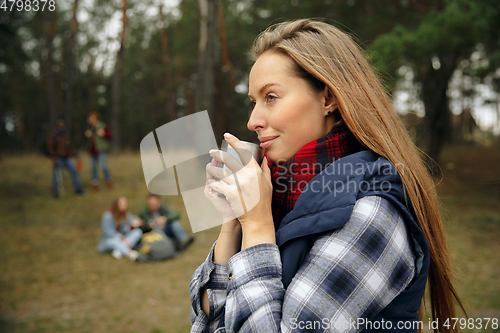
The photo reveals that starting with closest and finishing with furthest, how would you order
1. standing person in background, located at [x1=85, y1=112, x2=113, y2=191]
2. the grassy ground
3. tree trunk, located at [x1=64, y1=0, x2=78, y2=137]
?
the grassy ground
standing person in background, located at [x1=85, y1=112, x2=113, y2=191]
tree trunk, located at [x1=64, y1=0, x2=78, y2=137]

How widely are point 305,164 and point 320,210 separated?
0.20m

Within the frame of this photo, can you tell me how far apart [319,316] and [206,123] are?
2.36 ft

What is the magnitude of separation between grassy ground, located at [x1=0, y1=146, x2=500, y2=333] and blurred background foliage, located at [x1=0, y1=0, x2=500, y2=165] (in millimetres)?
2417

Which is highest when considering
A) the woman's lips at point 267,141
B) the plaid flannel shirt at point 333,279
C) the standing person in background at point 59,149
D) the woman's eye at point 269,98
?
the standing person in background at point 59,149

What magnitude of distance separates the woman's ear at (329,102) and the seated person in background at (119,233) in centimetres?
582

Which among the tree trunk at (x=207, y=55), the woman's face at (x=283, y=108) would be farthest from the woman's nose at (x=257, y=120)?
the tree trunk at (x=207, y=55)

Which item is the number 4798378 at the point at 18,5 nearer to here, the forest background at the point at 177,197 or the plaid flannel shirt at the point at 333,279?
the forest background at the point at 177,197

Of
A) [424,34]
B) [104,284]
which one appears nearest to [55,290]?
[104,284]

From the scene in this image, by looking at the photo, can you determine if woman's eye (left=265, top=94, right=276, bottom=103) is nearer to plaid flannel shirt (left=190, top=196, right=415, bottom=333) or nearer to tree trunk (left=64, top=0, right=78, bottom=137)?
plaid flannel shirt (left=190, top=196, right=415, bottom=333)

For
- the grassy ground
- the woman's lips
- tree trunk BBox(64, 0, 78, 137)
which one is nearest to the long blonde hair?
the woman's lips

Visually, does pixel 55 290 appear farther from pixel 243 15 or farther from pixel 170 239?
pixel 243 15

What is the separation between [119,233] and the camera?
6.75 meters

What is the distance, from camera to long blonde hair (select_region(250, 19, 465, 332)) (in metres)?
1.18

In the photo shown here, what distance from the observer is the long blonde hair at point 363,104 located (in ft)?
3.88
